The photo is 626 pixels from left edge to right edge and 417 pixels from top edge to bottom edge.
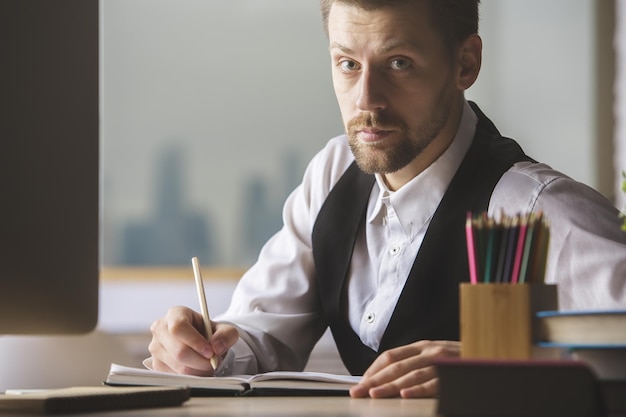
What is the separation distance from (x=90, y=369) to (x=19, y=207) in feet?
5.85

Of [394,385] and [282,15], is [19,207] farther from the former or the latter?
[282,15]

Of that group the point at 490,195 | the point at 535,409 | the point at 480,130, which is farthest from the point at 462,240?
the point at 535,409

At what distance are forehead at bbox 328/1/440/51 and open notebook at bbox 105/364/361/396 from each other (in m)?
0.65

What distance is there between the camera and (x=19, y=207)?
30.2 inches

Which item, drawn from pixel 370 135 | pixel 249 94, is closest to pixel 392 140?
pixel 370 135

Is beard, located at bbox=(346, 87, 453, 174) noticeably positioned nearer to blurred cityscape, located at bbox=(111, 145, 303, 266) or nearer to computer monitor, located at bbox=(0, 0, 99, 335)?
computer monitor, located at bbox=(0, 0, 99, 335)

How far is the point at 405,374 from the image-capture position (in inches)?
44.1

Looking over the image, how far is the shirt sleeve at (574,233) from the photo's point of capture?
1336mm

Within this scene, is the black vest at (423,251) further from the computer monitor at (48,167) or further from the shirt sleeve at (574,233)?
the computer monitor at (48,167)

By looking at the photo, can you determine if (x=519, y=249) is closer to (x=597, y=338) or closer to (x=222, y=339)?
(x=597, y=338)

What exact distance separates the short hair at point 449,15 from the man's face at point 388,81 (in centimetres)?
1

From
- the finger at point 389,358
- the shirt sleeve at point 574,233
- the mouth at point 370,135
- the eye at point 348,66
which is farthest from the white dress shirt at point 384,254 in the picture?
the finger at point 389,358

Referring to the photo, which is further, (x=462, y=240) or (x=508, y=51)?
(x=508, y=51)

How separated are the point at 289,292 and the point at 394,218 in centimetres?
26
